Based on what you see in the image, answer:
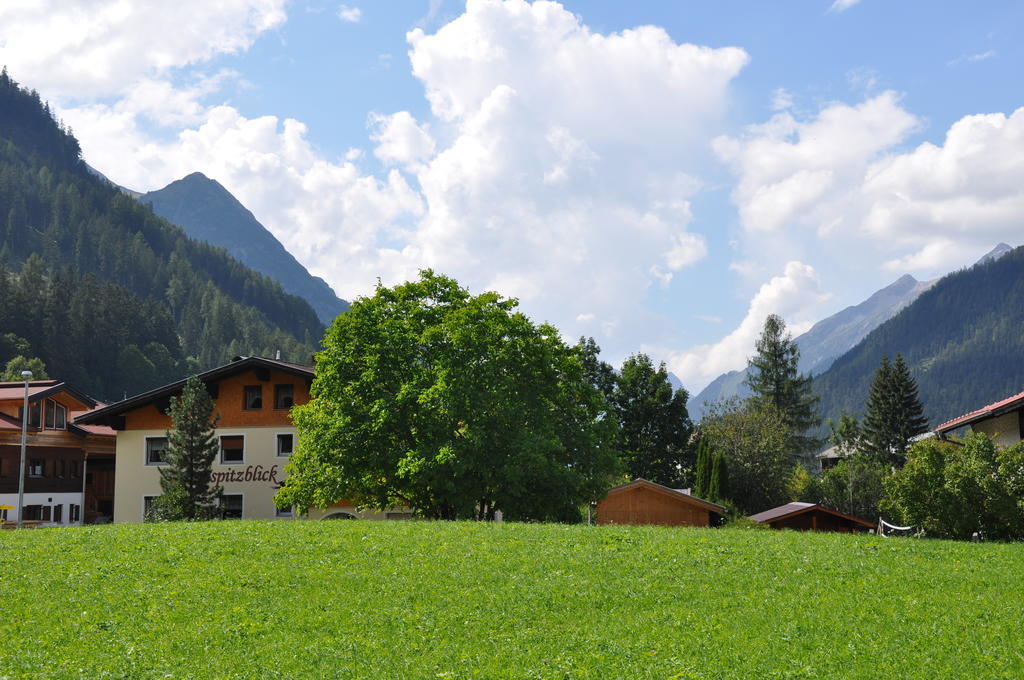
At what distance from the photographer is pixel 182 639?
1572cm

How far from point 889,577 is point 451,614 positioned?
9978mm

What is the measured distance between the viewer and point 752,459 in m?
79.2

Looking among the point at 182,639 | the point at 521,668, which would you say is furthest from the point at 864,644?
the point at 182,639

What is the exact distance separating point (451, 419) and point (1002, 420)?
24.3 m

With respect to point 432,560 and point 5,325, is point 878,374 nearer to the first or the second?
point 432,560

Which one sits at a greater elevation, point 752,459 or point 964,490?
point 752,459

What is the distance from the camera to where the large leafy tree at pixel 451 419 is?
35781 millimetres

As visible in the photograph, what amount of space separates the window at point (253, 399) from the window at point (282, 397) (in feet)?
3.21

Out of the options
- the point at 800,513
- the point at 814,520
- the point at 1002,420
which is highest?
the point at 1002,420

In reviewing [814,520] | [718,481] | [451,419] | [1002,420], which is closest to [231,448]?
[451,419]

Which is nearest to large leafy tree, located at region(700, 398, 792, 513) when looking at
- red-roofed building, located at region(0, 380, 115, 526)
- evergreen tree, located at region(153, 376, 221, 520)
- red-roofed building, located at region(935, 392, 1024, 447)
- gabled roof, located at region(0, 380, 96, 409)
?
red-roofed building, located at region(935, 392, 1024, 447)

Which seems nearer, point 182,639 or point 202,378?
point 182,639

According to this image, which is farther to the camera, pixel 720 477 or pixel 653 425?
pixel 653 425

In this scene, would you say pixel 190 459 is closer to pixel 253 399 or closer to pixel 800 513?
pixel 253 399
